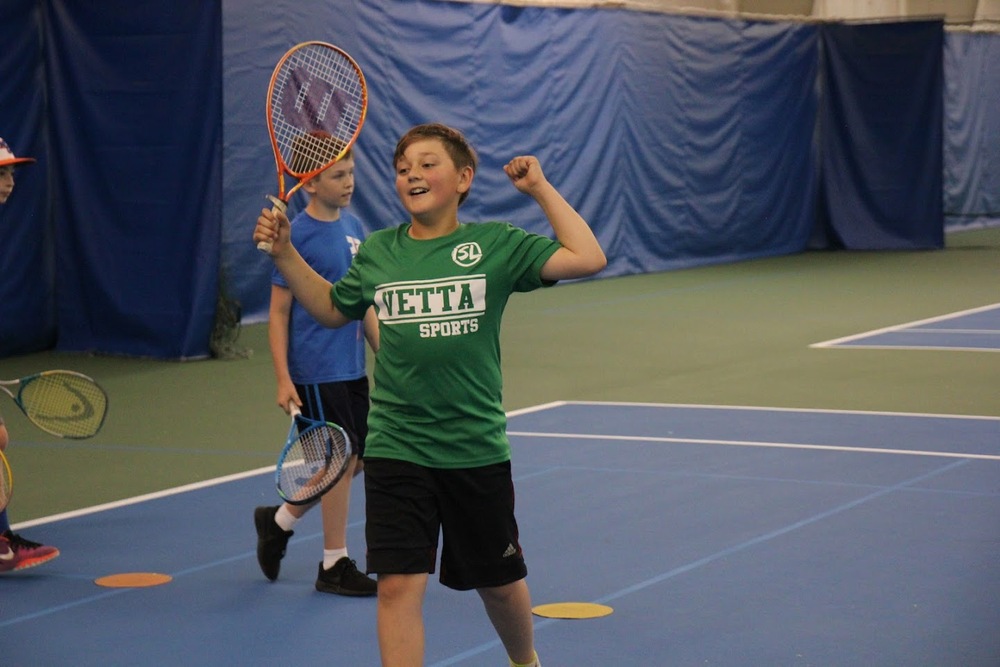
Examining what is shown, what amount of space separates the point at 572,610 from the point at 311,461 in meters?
0.88

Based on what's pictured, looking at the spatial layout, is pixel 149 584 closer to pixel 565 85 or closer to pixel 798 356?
pixel 798 356

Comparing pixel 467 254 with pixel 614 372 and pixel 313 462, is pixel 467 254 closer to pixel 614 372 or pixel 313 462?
pixel 313 462

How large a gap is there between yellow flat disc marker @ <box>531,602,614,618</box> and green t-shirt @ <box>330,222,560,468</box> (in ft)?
3.75

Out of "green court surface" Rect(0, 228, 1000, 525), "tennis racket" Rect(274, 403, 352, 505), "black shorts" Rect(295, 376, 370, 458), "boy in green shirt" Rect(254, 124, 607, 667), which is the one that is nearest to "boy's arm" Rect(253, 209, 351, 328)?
"boy in green shirt" Rect(254, 124, 607, 667)

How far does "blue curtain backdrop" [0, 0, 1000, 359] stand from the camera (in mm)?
10836

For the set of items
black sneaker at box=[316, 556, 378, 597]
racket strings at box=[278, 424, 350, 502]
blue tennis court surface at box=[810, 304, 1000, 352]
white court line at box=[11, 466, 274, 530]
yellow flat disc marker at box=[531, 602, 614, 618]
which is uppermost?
racket strings at box=[278, 424, 350, 502]

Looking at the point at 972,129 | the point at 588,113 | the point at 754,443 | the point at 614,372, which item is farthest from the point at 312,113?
the point at 972,129

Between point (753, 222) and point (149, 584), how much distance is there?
47.6 ft

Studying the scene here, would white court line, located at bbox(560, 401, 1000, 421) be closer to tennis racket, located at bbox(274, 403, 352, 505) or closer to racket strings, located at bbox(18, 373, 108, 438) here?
racket strings, located at bbox(18, 373, 108, 438)

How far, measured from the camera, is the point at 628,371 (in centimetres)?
973

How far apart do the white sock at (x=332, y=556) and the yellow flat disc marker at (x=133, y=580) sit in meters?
0.55

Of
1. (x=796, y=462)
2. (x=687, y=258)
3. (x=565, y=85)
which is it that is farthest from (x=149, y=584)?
(x=687, y=258)

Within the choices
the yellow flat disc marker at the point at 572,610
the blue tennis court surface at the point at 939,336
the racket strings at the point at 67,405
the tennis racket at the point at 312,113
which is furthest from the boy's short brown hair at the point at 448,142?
the blue tennis court surface at the point at 939,336

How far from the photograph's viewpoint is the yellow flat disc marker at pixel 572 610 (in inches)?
179
